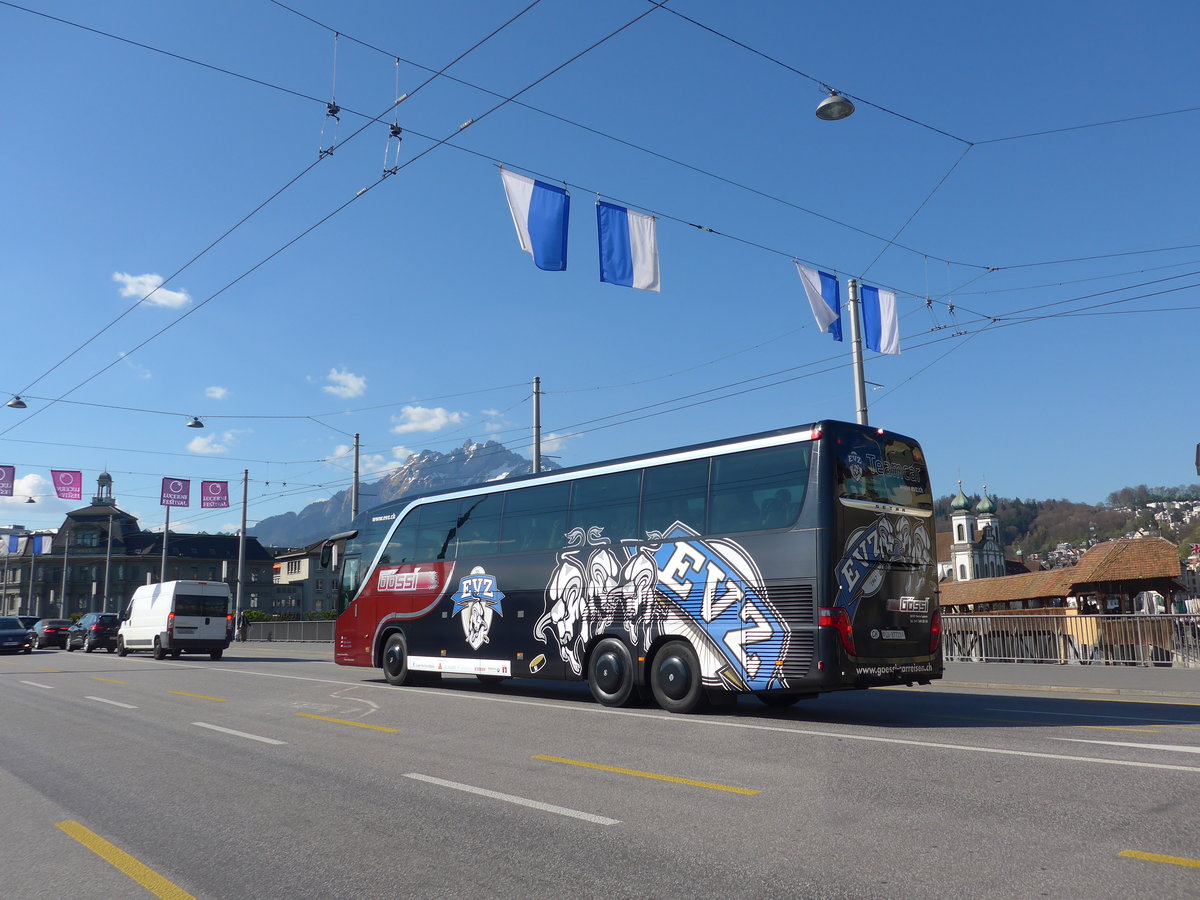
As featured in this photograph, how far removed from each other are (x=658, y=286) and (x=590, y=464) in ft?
12.2

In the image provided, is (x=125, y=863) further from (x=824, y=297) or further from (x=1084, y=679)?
(x=824, y=297)

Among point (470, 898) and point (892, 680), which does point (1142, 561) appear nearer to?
point (892, 680)

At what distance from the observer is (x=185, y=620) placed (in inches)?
1283

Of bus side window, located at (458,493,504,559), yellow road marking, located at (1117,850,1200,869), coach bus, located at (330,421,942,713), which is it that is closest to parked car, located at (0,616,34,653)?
coach bus, located at (330,421,942,713)

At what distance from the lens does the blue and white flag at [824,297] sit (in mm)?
20266

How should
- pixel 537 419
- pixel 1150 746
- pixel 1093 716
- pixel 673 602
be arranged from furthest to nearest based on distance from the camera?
1. pixel 537 419
2. pixel 673 602
3. pixel 1093 716
4. pixel 1150 746

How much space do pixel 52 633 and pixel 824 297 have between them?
137ft

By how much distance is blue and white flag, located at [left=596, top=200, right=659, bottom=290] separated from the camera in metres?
16.5

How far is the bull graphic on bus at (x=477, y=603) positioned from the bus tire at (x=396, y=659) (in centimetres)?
204

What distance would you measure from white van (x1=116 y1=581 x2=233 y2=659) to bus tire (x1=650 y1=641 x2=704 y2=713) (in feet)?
79.2

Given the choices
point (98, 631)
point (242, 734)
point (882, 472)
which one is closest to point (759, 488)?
point (882, 472)

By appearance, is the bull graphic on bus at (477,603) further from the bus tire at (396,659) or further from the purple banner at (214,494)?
the purple banner at (214,494)

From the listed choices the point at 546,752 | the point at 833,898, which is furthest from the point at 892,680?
the point at 833,898

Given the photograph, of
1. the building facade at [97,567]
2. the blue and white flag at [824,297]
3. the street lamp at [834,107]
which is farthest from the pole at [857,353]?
the building facade at [97,567]
